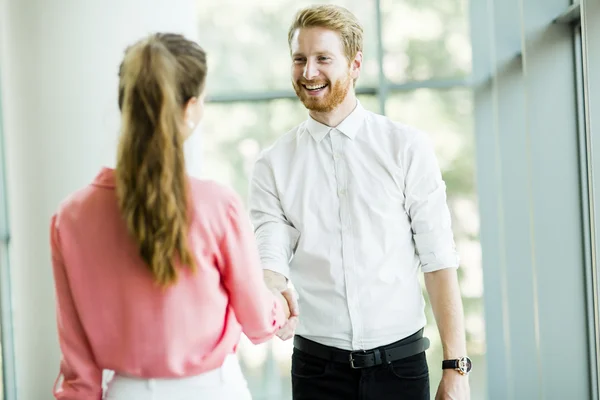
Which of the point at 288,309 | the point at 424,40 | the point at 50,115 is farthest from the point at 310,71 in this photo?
the point at 424,40

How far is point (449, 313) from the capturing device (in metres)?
2.21

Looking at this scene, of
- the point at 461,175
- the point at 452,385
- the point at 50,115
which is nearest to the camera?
the point at 452,385

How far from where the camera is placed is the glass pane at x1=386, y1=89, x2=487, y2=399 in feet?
14.8

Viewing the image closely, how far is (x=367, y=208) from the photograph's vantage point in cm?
227

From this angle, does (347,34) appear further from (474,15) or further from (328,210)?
(474,15)

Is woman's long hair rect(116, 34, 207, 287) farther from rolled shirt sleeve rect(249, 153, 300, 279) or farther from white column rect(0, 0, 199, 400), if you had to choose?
white column rect(0, 0, 199, 400)

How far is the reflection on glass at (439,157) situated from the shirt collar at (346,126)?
222cm

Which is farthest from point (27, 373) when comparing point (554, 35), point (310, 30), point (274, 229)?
point (554, 35)

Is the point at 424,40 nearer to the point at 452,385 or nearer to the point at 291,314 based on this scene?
the point at 452,385

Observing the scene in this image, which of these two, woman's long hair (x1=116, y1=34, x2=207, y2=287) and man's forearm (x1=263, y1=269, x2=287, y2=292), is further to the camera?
man's forearm (x1=263, y1=269, x2=287, y2=292)

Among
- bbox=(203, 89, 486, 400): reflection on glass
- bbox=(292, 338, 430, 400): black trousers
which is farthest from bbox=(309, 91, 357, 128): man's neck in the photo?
bbox=(203, 89, 486, 400): reflection on glass

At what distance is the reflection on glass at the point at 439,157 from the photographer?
451cm

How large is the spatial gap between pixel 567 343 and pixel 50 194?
108 inches

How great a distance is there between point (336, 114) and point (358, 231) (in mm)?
385
